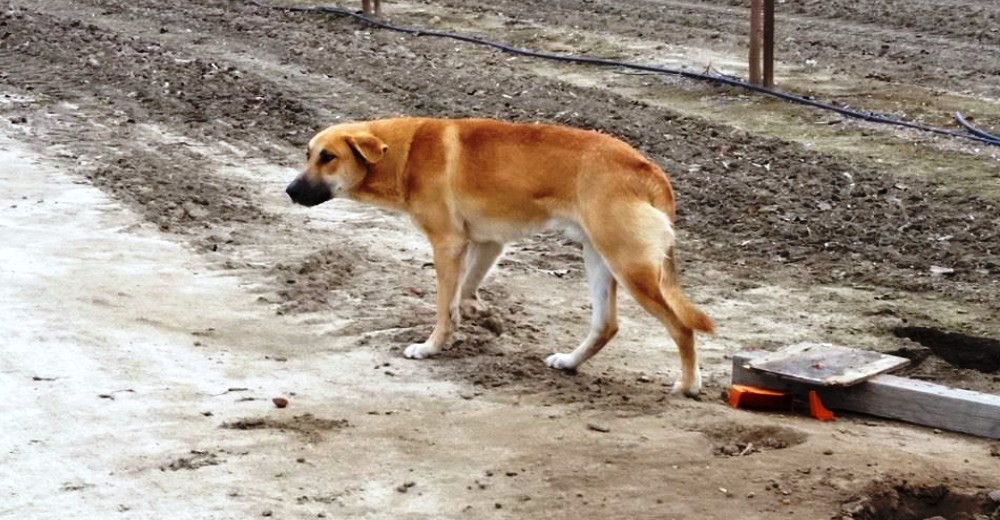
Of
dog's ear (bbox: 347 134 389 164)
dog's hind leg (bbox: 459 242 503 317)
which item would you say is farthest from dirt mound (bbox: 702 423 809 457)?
dog's ear (bbox: 347 134 389 164)

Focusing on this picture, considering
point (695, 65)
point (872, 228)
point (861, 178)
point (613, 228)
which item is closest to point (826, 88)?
point (695, 65)

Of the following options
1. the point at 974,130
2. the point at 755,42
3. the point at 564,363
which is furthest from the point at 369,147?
the point at 755,42

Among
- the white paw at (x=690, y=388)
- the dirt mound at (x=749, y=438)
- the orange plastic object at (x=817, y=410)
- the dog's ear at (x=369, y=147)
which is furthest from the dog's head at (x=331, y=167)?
the orange plastic object at (x=817, y=410)

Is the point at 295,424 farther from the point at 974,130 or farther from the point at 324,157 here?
the point at 974,130

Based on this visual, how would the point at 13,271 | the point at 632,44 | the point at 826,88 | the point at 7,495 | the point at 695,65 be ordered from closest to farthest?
1. the point at 7,495
2. the point at 13,271
3. the point at 826,88
4. the point at 695,65
5. the point at 632,44

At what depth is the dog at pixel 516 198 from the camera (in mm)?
6852

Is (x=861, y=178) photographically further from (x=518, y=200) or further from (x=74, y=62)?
(x=74, y=62)

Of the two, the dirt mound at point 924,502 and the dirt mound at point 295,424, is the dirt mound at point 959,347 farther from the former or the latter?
the dirt mound at point 295,424

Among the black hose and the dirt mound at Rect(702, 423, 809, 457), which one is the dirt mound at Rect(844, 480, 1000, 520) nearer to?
the dirt mound at Rect(702, 423, 809, 457)

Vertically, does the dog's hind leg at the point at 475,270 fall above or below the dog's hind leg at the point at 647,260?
below

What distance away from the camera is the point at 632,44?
18.1 m

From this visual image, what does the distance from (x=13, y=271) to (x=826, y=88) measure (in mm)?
9238

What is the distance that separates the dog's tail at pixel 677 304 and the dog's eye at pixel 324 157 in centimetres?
182

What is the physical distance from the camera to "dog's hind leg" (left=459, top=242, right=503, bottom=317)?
25.5 feet
